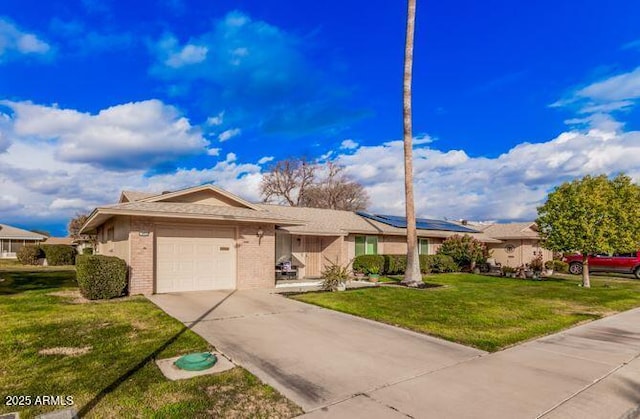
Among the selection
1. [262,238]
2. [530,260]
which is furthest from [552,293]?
[530,260]

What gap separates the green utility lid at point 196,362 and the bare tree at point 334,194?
40.4 meters

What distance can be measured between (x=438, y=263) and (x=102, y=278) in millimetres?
18115

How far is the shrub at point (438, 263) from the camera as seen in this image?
897 inches

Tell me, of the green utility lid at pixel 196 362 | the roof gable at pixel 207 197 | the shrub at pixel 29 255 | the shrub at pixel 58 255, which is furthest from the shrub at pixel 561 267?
the shrub at pixel 29 255

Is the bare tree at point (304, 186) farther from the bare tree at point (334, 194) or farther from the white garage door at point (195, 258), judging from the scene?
the white garage door at point (195, 258)

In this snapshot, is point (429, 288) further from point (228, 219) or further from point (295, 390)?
point (295, 390)

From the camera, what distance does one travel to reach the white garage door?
12.9m

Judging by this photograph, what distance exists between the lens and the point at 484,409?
4.36m

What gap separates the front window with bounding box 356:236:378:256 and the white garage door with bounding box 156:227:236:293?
9161 millimetres

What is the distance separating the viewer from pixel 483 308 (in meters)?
10.9

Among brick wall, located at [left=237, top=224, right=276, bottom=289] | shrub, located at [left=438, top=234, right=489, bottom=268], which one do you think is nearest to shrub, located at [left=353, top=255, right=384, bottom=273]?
shrub, located at [left=438, top=234, right=489, bottom=268]

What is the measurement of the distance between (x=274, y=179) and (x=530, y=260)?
28034mm

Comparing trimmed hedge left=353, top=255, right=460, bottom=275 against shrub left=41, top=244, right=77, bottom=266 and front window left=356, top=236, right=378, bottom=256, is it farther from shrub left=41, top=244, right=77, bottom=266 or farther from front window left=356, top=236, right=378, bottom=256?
shrub left=41, top=244, right=77, bottom=266

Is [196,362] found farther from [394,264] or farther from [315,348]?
[394,264]
